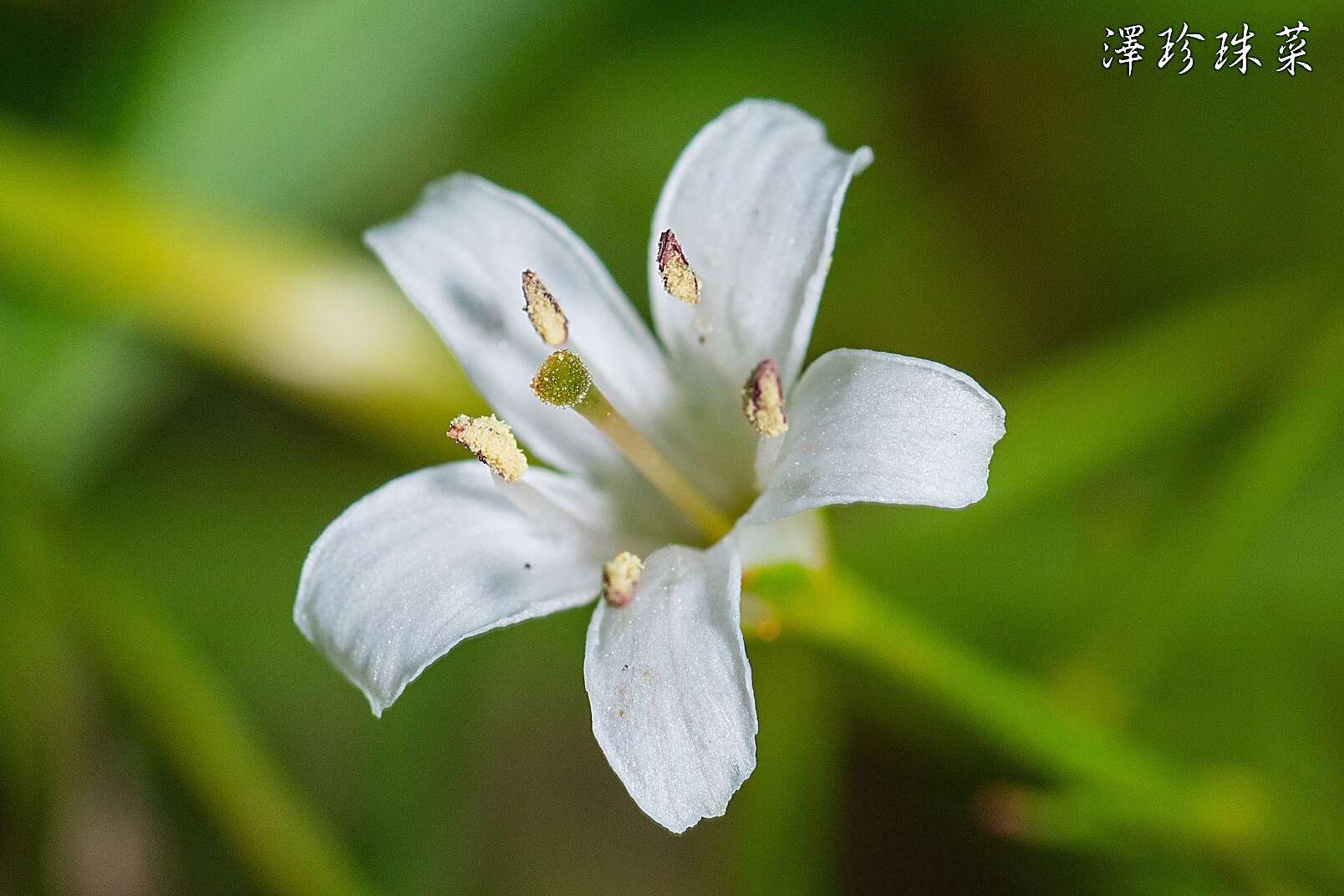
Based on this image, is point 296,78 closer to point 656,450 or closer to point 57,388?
point 57,388

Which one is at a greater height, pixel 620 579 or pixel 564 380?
pixel 564 380

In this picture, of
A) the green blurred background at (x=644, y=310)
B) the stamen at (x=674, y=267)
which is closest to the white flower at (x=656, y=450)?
the stamen at (x=674, y=267)

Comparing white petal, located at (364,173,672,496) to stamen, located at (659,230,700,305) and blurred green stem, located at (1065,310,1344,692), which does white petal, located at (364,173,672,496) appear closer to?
stamen, located at (659,230,700,305)

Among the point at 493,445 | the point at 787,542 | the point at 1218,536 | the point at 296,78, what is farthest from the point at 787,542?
the point at 296,78

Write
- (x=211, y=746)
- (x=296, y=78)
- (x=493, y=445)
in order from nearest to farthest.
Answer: (x=493, y=445)
(x=211, y=746)
(x=296, y=78)

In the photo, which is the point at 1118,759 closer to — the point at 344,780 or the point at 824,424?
the point at 824,424

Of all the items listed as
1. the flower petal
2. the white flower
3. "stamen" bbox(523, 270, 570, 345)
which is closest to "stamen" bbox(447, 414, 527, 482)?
the white flower

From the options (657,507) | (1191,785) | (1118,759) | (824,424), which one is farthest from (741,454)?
(1191,785)
